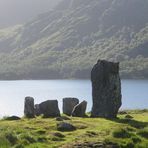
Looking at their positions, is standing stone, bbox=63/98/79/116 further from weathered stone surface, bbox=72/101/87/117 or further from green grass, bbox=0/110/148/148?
green grass, bbox=0/110/148/148

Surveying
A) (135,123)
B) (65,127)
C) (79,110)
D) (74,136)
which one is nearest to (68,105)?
(79,110)

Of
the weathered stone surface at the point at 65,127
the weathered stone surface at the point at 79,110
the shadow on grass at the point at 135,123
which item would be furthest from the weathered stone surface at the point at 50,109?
the weathered stone surface at the point at 65,127

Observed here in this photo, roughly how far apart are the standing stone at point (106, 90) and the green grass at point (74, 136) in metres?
6.87

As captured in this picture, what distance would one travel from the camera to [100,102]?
45844mm

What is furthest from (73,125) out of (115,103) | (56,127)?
(115,103)

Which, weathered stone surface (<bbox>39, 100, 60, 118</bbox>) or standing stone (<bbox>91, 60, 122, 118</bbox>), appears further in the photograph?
standing stone (<bbox>91, 60, 122, 118</bbox>)

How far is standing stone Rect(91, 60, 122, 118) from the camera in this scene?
45.3 meters

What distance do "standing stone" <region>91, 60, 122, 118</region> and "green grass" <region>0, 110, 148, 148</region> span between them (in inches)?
271

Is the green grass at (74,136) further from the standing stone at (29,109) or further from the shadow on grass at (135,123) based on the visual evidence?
the standing stone at (29,109)

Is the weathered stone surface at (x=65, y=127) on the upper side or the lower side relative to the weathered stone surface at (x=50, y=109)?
lower

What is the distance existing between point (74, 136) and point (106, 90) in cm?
1387

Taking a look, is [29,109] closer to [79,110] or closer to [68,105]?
[68,105]

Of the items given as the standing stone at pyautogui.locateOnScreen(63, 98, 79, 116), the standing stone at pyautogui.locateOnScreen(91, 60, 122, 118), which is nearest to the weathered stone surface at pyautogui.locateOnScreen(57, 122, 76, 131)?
the standing stone at pyautogui.locateOnScreen(91, 60, 122, 118)

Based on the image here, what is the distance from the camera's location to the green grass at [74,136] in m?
29.5
